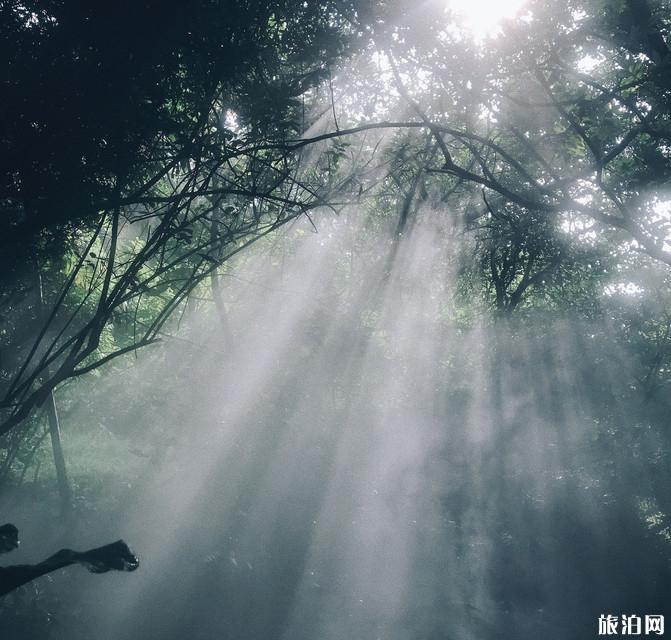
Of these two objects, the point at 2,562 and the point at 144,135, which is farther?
the point at 2,562

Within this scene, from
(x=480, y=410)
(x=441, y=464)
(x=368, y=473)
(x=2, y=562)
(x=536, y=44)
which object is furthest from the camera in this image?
(x=480, y=410)

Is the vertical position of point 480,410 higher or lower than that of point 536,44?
higher

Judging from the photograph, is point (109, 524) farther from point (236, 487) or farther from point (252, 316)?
point (252, 316)

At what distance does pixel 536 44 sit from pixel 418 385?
1277cm

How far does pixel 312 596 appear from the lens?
347 inches

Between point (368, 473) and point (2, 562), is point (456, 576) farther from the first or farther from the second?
point (2, 562)

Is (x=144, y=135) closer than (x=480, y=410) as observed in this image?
Yes

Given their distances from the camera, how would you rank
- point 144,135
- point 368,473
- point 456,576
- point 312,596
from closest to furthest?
point 144,135
point 312,596
point 456,576
point 368,473

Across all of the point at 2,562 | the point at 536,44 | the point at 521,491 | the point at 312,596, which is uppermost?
the point at 521,491

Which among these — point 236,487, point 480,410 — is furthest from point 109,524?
point 480,410

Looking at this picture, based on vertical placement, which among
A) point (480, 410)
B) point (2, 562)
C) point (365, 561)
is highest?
point (480, 410)

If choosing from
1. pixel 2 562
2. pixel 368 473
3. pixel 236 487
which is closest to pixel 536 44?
pixel 236 487

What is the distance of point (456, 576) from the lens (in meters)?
10.6

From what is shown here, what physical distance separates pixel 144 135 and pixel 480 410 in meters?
13.9
